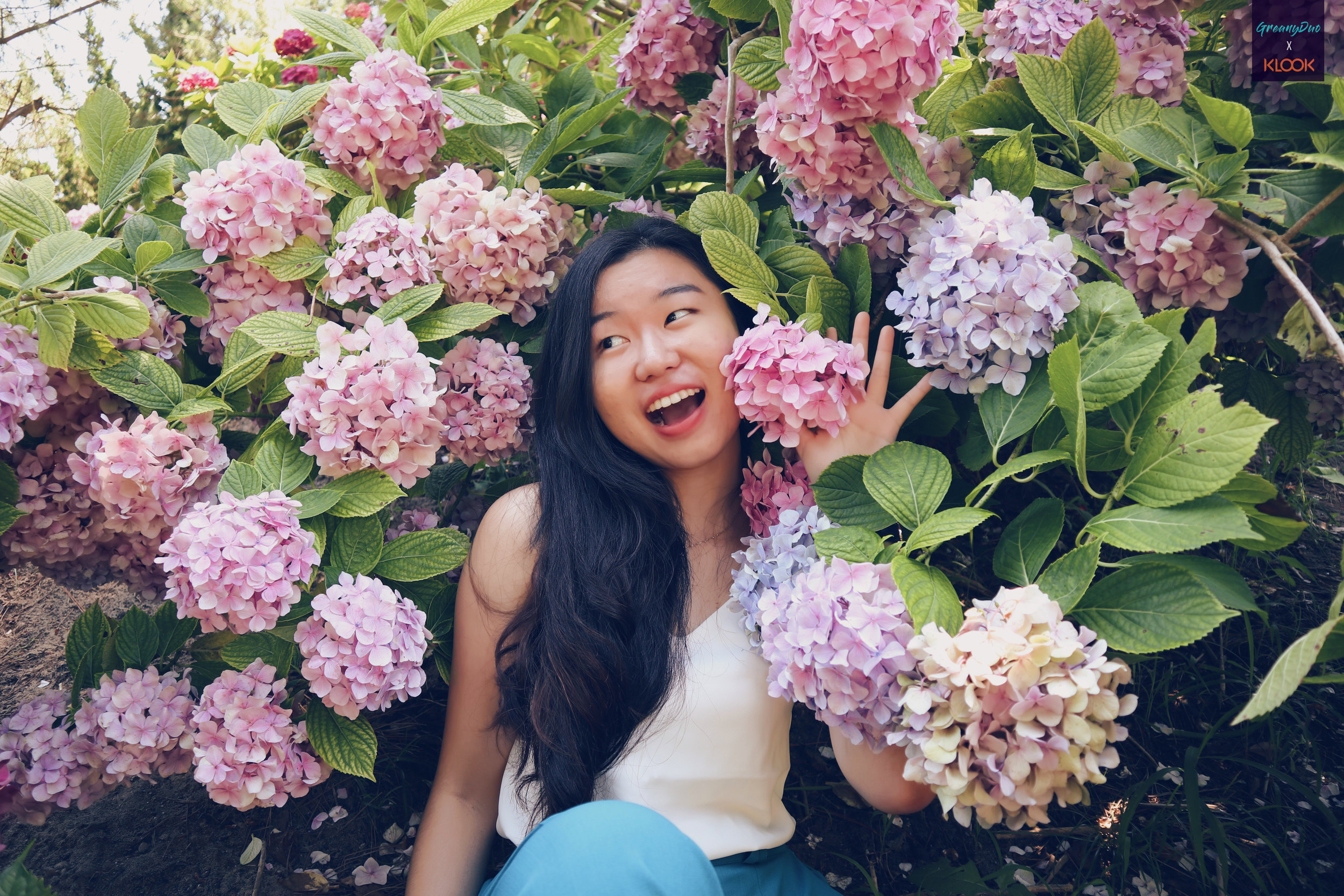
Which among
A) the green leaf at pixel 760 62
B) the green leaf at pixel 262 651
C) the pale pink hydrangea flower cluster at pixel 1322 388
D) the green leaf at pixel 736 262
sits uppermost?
the green leaf at pixel 760 62

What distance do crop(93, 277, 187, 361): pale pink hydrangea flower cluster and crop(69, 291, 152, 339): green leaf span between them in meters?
0.05

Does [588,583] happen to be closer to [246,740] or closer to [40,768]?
[246,740]

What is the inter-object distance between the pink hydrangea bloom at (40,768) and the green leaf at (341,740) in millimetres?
483

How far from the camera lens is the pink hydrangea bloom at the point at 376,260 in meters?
1.34

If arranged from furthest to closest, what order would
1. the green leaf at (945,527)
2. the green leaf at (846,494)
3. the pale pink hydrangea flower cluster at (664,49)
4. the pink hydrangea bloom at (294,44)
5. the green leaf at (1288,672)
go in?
the pink hydrangea bloom at (294,44) < the pale pink hydrangea flower cluster at (664,49) < the green leaf at (846,494) < the green leaf at (945,527) < the green leaf at (1288,672)

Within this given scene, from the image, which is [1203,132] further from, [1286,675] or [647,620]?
[647,620]

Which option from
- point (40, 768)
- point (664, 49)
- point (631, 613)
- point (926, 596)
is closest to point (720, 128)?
point (664, 49)

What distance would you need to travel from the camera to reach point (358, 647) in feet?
3.90

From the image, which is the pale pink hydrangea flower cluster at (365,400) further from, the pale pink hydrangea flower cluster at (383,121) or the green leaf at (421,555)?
the pale pink hydrangea flower cluster at (383,121)

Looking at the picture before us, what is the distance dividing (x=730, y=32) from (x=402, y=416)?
3.28 feet

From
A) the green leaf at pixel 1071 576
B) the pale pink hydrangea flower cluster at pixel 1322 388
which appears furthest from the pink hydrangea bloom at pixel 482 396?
the pale pink hydrangea flower cluster at pixel 1322 388

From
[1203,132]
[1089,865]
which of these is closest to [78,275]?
[1203,132]

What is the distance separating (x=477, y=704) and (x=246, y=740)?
1.28 feet

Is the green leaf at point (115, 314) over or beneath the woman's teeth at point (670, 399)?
over
